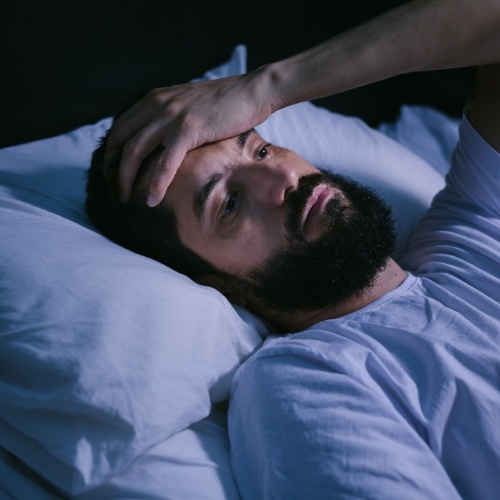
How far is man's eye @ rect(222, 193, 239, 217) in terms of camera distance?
3.78 ft

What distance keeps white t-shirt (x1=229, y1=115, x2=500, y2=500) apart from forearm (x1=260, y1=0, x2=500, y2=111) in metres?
0.38

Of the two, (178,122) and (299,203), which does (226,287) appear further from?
(178,122)

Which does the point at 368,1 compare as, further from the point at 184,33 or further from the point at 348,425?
the point at 348,425

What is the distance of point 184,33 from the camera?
5.19 feet

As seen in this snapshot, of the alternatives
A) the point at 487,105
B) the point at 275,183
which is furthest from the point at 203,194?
the point at 487,105

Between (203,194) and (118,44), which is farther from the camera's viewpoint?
(118,44)

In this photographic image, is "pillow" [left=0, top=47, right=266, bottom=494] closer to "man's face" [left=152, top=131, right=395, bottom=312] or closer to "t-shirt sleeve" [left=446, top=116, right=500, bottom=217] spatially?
"man's face" [left=152, top=131, right=395, bottom=312]

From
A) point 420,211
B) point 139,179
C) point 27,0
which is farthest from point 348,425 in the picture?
point 27,0

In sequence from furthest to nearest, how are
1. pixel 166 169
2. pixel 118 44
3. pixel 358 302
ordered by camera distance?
1. pixel 118 44
2. pixel 358 302
3. pixel 166 169

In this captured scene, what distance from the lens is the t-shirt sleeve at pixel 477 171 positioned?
1231mm

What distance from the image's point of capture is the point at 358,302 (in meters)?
1.20

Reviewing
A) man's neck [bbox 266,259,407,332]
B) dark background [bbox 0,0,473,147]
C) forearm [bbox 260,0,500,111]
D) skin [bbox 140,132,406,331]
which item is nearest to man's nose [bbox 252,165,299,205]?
skin [bbox 140,132,406,331]

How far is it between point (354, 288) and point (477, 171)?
0.36 metres

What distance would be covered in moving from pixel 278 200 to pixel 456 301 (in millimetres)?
358
